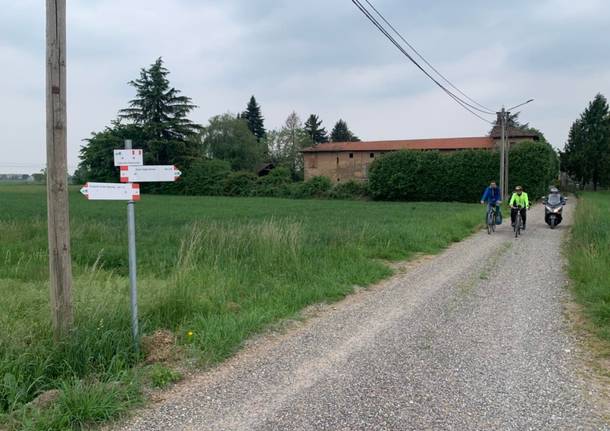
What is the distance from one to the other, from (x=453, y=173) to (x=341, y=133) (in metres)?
74.4

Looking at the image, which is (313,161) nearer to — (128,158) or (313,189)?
(313,189)

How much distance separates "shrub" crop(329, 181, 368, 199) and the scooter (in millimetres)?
36008

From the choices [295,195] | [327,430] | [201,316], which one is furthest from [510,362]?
[295,195]

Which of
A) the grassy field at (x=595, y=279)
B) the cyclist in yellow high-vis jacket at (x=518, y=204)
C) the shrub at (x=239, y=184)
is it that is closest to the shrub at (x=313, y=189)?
the shrub at (x=239, y=184)

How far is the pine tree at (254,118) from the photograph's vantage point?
109438mm

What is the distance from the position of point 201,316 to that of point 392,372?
2.42 m

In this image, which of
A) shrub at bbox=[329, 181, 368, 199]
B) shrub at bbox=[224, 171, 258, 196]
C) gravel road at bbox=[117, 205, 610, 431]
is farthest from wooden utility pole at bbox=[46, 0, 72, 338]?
shrub at bbox=[224, 171, 258, 196]

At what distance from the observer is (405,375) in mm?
4180

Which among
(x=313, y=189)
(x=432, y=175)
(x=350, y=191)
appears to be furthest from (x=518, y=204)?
(x=313, y=189)

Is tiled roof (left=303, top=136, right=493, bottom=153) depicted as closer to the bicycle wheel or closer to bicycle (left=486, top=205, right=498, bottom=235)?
bicycle (left=486, top=205, right=498, bottom=235)

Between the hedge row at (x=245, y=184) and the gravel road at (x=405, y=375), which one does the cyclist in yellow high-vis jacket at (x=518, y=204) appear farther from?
the hedge row at (x=245, y=184)

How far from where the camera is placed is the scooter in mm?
17984

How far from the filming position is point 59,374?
159 inches

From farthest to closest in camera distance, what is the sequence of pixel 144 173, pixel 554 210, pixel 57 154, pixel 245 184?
1. pixel 245 184
2. pixel 554 210
3. pixel 144 173
4. pixel 57 154
